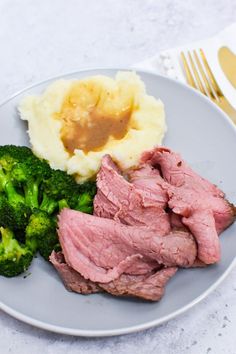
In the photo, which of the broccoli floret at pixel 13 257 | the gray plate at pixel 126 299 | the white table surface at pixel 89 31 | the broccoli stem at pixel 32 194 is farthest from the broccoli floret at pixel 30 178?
the white table surface at pixel 89 31

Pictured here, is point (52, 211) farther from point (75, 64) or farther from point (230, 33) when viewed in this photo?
point (230, 33)

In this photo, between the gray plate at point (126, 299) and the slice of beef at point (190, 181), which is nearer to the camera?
the gray plate at point (126, 299)

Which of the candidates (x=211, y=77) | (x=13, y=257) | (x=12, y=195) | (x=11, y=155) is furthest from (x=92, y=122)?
(x=13, y=257)

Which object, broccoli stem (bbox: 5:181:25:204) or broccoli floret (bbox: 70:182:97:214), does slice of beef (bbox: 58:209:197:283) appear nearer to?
broccoli floret (bbox: 70:182:97:214)

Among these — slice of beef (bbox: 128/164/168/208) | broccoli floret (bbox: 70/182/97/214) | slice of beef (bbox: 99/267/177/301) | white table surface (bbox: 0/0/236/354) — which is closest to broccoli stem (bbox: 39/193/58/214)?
broccoli floret (bbox: 70/182/97/214)

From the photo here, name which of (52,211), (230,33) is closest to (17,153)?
(52,211)

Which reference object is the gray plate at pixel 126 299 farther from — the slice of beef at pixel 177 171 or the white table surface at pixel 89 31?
the white table surface at pixel 89 31
